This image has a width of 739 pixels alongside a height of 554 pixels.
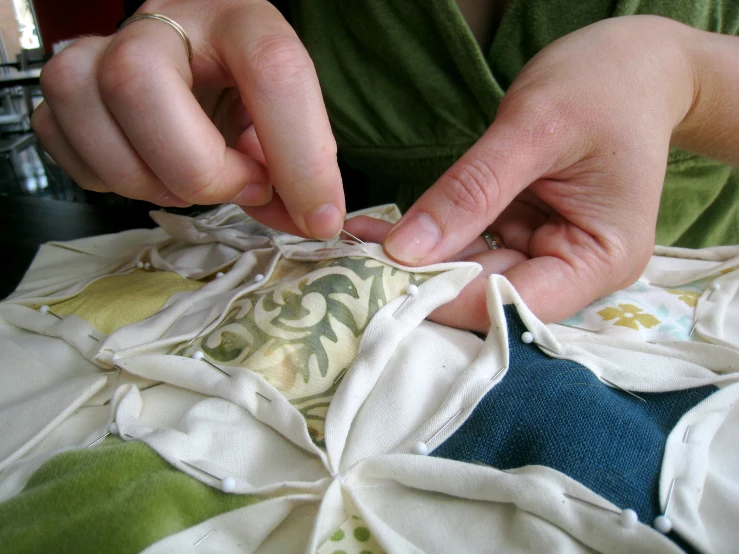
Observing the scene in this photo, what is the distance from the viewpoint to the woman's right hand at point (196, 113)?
0.45m

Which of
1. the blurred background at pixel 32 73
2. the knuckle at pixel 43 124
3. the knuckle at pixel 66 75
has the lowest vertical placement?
the blurred background at pixel 32 73

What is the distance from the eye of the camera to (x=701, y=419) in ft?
1.37

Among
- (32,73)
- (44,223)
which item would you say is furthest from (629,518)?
(32,73)

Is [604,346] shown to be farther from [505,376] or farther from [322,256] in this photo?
[322,256]

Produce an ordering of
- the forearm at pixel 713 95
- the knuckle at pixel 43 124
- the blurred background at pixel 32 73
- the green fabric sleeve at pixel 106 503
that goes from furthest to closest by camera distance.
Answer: the blurred background at pixel 32 73
the forearm at pixel 713 95
the knuckle at pixel 43 124
the green fabric sleeve at pixel 106 503

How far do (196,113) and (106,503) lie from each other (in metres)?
0.33

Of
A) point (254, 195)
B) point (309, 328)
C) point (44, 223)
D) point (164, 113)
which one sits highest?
point (164, 113)

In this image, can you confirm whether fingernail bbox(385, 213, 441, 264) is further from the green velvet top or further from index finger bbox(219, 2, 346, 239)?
the green velvet top

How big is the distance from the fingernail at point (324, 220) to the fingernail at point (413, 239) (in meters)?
0.07

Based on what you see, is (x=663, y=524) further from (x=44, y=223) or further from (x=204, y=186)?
(x=44, y=223)

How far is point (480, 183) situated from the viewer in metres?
0.57

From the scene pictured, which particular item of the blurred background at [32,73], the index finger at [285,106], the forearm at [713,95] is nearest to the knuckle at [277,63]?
the index finger at [285,106]

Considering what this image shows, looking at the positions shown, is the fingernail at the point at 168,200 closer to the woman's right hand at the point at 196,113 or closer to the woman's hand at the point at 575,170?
the woman's right hand at the point at 196,113

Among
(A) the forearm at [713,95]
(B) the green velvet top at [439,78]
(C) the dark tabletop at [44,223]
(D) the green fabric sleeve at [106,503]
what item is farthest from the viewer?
(C) the dark tabletop at [44,223]
